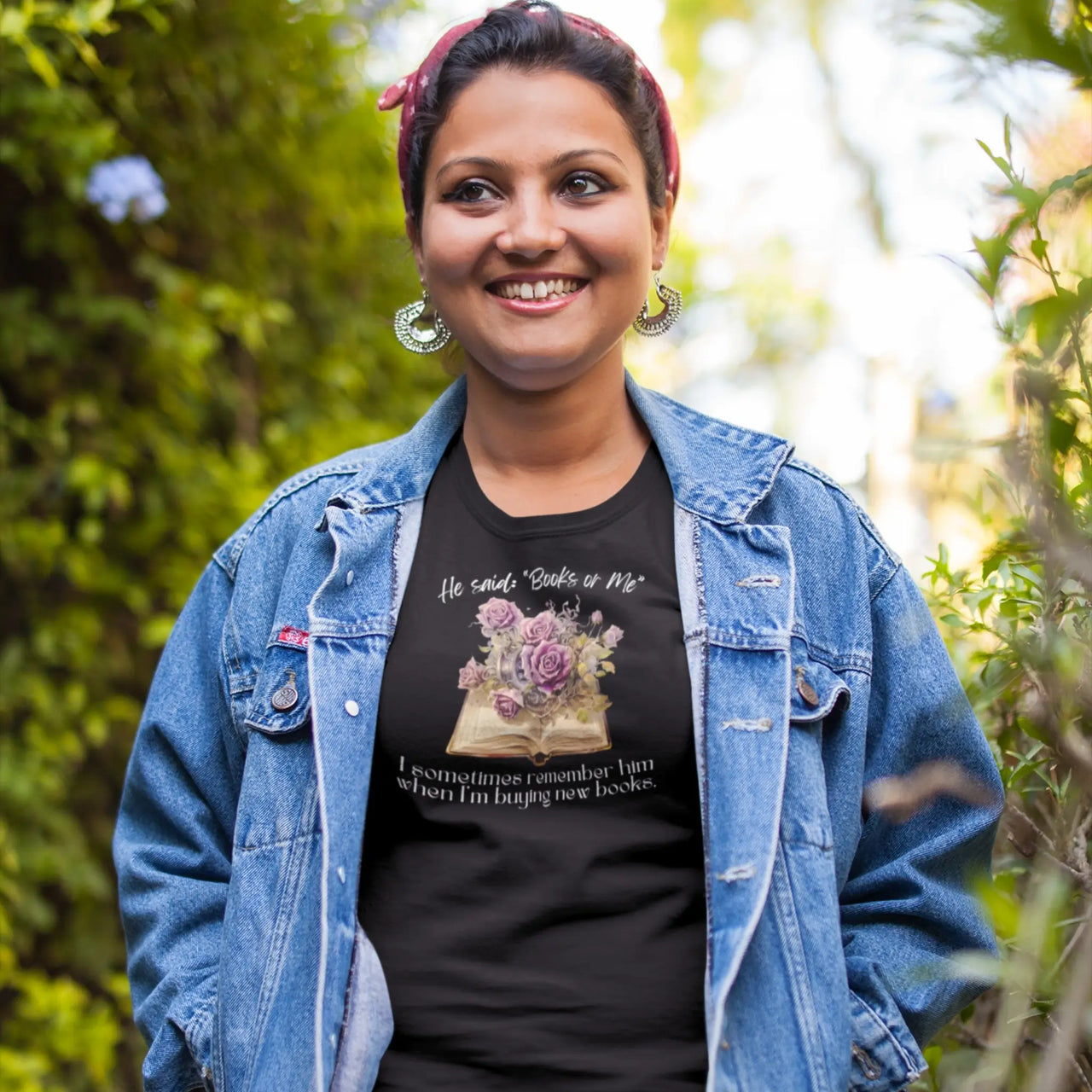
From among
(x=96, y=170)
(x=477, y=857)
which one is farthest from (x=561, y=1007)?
(x=96, y=170)

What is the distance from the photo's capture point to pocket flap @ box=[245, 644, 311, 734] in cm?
169

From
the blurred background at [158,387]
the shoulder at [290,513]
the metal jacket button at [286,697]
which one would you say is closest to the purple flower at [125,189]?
the blurred background at [158,387]

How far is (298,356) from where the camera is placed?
3527 mm

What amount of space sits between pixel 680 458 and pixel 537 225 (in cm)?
40

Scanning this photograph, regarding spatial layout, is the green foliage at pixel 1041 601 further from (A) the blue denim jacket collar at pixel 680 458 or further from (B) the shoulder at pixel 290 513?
(B) the shoulder at pixel 290 513

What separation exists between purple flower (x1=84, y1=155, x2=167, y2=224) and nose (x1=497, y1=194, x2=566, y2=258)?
1612 millimetres

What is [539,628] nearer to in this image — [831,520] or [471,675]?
[471,675]

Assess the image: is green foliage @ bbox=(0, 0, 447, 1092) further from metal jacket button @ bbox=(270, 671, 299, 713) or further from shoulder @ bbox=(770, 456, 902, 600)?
shoulder @ bbox=(770, 456, 902, 600)

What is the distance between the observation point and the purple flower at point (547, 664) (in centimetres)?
162

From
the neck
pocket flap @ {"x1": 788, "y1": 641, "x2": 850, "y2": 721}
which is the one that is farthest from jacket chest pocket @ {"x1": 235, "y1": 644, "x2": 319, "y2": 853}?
pocket flap @ {"x1": 788, "y1": 641, "x2": 850, "y2": 721}

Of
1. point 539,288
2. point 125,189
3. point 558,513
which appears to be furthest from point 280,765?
point 125,189

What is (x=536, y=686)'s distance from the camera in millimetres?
1620

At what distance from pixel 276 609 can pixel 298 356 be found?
1.88 metres

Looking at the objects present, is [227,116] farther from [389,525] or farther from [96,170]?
[389,525]
